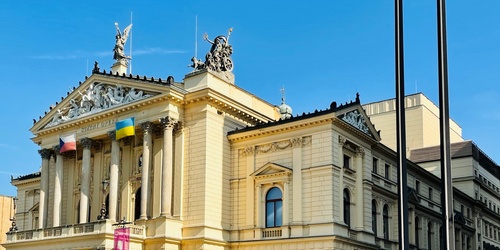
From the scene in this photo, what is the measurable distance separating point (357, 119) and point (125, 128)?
55.9 feet

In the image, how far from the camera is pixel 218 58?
5325cm

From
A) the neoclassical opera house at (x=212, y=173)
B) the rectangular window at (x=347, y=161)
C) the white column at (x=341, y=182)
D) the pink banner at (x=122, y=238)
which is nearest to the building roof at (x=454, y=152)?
the neoclassical opera house at (x=212, y=173)

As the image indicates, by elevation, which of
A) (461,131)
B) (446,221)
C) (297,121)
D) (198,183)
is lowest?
(446,221)

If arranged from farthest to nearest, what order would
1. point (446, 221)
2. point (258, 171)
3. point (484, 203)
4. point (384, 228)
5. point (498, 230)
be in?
point (498, 230) → point (484, 203) → point (384, 228) → point (258, 171) → point (446, 221)

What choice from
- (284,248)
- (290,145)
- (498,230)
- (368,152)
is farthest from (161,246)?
(498,230)

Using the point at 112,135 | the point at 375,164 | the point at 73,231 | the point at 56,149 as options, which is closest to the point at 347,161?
the point at 375,164

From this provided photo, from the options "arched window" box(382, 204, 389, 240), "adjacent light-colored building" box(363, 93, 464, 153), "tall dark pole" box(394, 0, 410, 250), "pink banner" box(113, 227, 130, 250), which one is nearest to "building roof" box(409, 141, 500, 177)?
"adjacent light-colored building" box(363, 93, 464, 153)

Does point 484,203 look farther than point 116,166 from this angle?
Yes

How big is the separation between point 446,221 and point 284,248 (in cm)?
2937

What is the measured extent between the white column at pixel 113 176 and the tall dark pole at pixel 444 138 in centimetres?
3571

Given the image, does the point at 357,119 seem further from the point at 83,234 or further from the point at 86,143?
the point at 86,143

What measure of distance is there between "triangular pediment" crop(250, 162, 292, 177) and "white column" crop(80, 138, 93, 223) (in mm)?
13614

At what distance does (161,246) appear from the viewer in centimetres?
4681

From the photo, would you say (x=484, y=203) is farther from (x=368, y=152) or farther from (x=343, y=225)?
(x=343, y=225)
